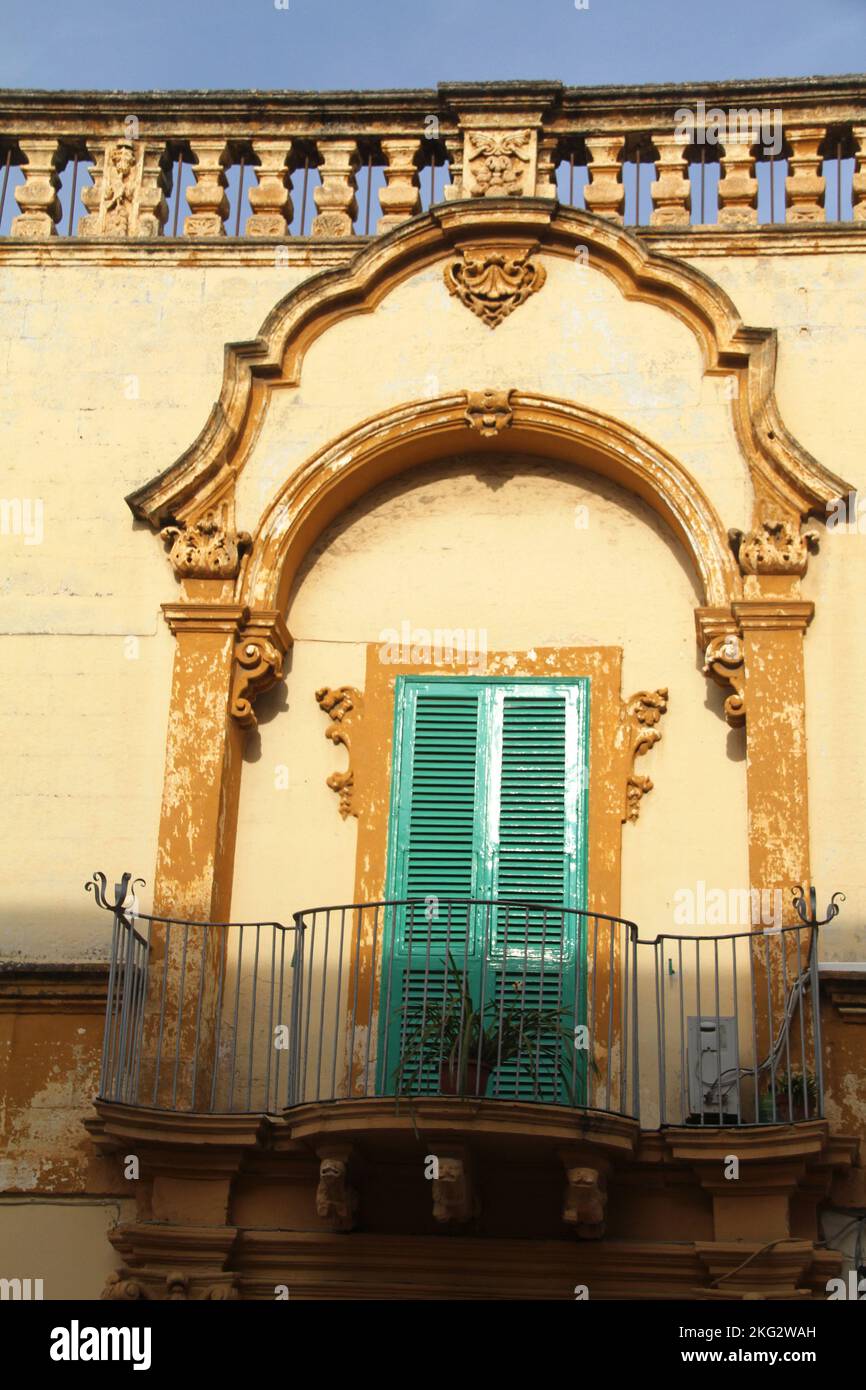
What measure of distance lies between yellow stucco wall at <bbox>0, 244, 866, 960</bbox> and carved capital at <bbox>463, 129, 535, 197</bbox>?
0.56m

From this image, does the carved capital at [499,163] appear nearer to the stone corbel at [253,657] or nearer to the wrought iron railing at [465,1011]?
the stone corbel at [253,657]

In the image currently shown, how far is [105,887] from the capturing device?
37.9 ft

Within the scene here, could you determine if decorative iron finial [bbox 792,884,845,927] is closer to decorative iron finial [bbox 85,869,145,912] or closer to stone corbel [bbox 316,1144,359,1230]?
stone corbel [bbox 316,1144,359,1230]

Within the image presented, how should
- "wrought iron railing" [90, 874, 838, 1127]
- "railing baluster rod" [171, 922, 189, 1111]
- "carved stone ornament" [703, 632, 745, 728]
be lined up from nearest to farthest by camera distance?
"wrought iron railing" [90, 874, 838, 1127] < "railing baluster rod" [171, 922, 189, 1111] < "carved stone ornament" [703, 632, 745, 728]

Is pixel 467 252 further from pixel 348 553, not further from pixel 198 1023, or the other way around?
pixel 198 1023

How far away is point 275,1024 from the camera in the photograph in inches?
445

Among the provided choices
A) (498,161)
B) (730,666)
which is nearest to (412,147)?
(498,161)

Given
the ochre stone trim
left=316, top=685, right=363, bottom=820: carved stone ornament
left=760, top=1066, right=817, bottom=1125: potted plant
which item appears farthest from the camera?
the ochre stone trim

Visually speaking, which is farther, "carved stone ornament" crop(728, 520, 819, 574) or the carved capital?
the carved capital

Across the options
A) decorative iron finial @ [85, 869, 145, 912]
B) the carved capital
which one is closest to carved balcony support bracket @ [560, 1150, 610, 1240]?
decorative iron finial @ [85, 869, 145, 912]

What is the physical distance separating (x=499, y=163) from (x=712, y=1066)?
5.45 m

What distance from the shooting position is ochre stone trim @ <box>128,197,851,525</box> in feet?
39.2

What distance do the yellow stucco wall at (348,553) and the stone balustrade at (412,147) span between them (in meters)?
0.49

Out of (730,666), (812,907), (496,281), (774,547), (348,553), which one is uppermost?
(496,281)
